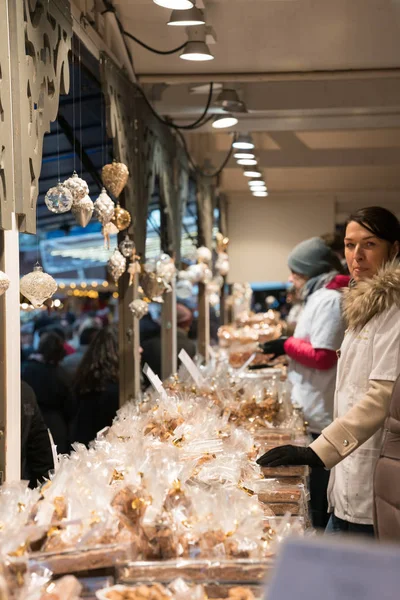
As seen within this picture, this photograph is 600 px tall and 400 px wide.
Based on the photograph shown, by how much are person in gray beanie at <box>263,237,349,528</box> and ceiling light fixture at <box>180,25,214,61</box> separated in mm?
1401

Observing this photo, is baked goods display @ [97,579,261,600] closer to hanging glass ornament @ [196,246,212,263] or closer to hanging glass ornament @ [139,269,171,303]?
hanging glass ornament @ [139,269,171,303]

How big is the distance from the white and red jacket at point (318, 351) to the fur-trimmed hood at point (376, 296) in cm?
111

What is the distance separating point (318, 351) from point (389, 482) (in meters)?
1.57

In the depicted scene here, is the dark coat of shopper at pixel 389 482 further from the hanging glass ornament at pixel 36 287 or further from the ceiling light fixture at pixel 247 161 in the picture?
the ceiling light fixture at pixel 247 161

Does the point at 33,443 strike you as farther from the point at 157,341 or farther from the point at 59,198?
the point at 157,341

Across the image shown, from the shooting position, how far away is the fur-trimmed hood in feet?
9.46

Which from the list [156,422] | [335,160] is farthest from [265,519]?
[335,160]

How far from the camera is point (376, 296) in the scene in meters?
2.90

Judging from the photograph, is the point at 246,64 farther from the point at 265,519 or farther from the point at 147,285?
the point at 265,519

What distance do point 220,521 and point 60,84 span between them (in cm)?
148

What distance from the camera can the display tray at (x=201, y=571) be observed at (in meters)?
1.74

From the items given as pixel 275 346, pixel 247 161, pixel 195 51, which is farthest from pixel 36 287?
pixel 247 161

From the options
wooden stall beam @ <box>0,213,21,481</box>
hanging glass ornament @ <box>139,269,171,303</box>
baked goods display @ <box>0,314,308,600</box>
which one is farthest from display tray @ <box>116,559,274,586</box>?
hanging glass ornament @ <box>139,269,171,303</box>

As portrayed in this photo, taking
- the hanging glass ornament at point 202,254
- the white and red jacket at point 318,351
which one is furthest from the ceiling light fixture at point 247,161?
the white and red jacket at point 318,351
